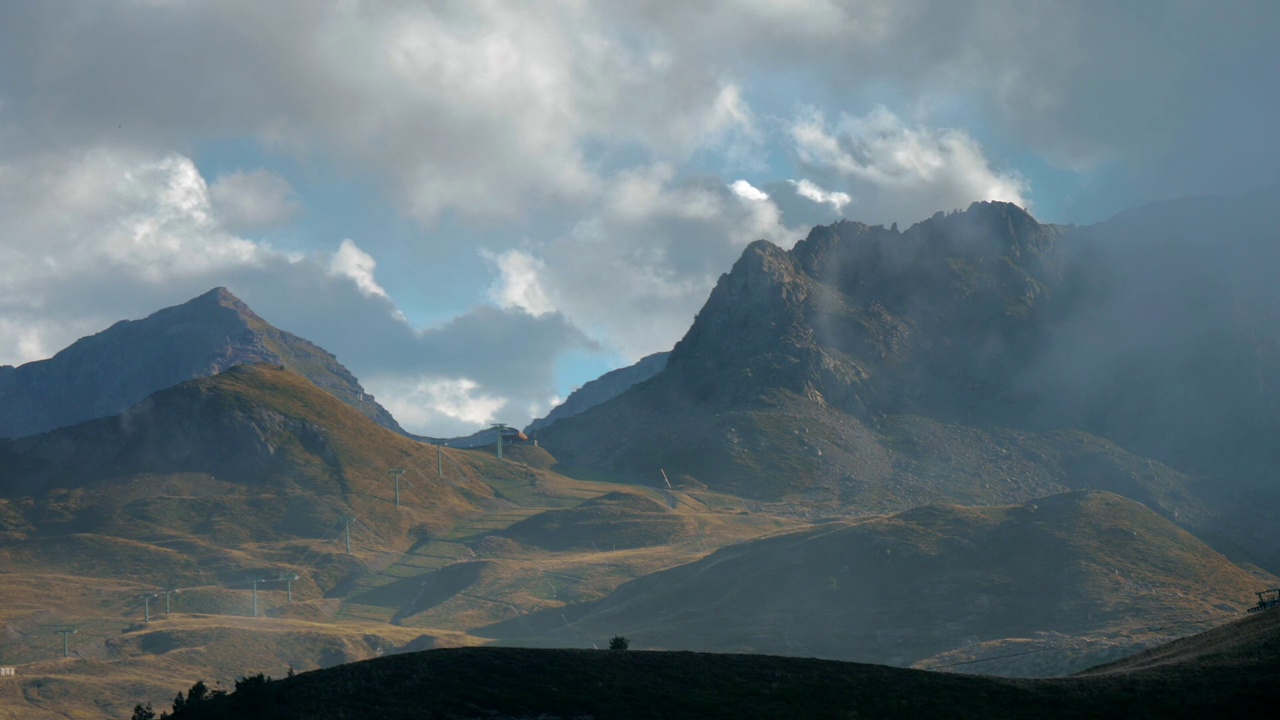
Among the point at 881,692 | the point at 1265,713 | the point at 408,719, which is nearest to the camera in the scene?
the point at 408,719

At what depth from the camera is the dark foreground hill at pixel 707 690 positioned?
7238cm

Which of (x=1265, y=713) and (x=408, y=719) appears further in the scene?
(x=1265, y=713)

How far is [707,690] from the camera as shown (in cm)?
7875

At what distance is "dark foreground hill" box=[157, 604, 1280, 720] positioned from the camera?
72375 millimetres

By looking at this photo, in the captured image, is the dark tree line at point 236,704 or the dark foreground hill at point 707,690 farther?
the dark foreground hill at point 707,690

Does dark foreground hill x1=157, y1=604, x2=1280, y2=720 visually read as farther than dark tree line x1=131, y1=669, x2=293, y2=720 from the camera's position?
Yes

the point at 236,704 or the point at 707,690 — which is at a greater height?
the point at 236,704

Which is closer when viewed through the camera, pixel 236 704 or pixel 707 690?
pixel 236 704

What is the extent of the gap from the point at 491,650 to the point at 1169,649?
208 feet

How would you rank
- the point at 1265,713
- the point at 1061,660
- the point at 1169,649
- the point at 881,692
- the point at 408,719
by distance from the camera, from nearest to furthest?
the point at 408,719, the point at 1265,713, the point at 881,692, the point at 1169,649, the point at 1061,660

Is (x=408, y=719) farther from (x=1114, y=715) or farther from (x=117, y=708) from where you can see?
(x=117, y=708)

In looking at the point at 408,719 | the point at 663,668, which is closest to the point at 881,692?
the point at 663,668

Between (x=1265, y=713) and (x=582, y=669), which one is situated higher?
(x=582, y=669)

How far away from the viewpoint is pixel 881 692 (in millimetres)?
81062
